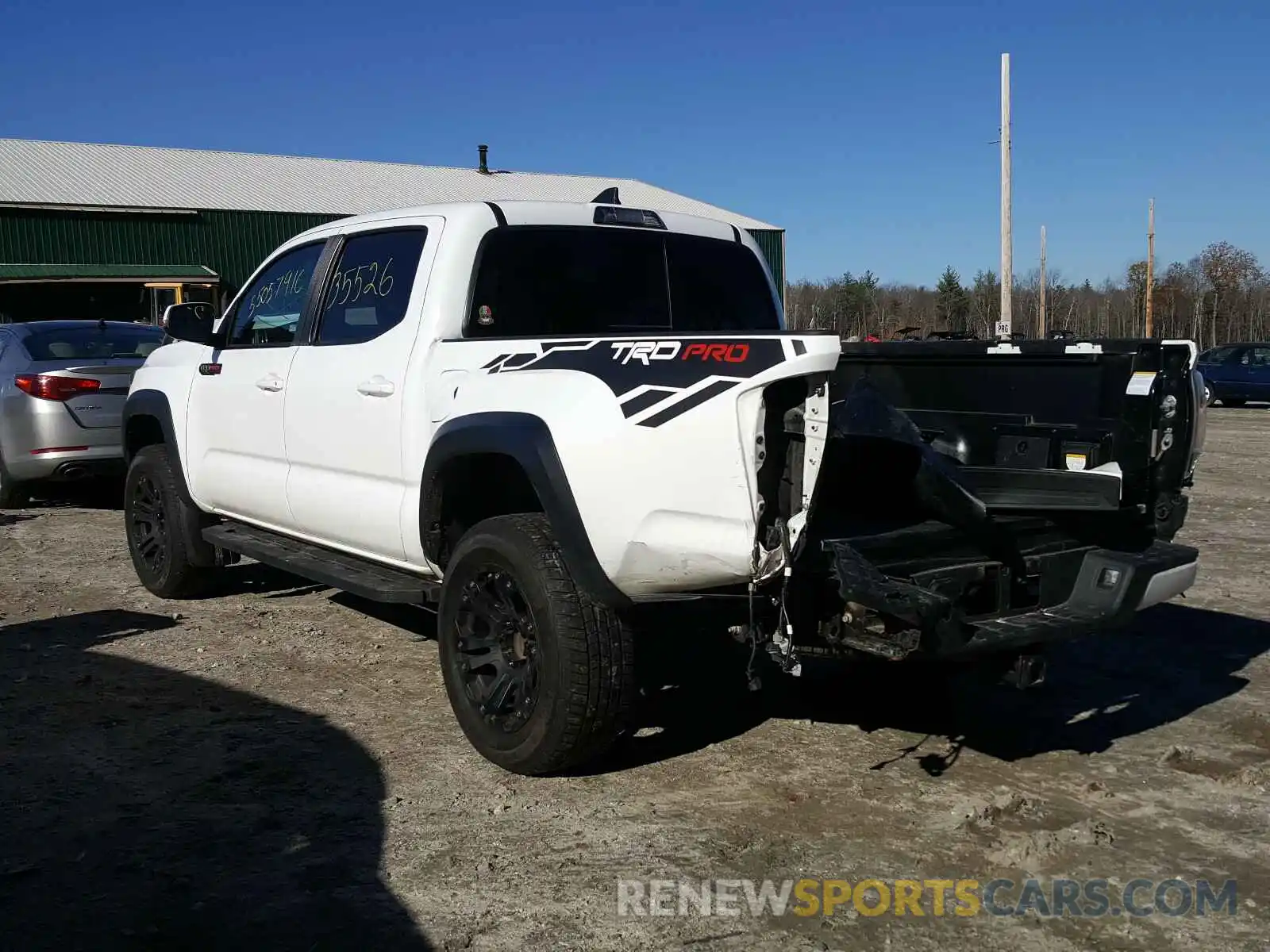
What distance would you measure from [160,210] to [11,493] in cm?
2771

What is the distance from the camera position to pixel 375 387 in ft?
15.3

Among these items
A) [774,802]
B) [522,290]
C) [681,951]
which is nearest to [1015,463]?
[774,802]

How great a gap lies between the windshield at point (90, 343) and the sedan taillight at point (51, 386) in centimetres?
34

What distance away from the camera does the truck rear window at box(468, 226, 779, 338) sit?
464 cm

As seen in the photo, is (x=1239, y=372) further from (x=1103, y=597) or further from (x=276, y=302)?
(x=276, y=302)

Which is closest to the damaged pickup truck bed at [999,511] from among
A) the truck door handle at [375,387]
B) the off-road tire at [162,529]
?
the truck door handle at [375,387]

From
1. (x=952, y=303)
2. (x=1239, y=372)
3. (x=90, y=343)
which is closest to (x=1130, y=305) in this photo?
(x=952, y=303)

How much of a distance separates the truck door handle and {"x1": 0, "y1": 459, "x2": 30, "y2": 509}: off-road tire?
250 inches

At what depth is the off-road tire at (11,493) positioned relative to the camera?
984 cm

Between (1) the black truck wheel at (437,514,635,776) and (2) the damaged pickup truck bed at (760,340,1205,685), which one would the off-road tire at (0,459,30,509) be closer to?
(1) the black truck wheel at (437,514,635,776)

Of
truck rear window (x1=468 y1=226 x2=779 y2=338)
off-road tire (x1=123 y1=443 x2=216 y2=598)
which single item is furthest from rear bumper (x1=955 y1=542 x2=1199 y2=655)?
off-road tire (x1=123 y1=443 x2=216 y2=598)

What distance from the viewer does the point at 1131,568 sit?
4.03 metres

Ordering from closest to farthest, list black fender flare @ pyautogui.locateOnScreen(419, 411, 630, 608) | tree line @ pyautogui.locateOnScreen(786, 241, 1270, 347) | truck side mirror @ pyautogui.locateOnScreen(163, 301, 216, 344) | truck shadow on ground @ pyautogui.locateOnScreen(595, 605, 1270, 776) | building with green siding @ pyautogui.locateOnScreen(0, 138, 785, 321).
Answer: black fender flare @ pyautogui.locateOnScreen(419, 411, 630, 608) < truck shadow on ground @ pyautogui.locateOnScreen(595, 605, 1270, 776) < truck side mirror @ pyautogui.locateOnScreen(163, 301, 216, 344) < building with green siding @ pyautogui.locateOnScreen(0, 138, 785, 321) < tree line @ pyautogui.locateOnScreen(786, 241, 1270, 347)

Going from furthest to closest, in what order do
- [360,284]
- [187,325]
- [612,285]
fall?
[187,325] < [360,284] < [612,285]
